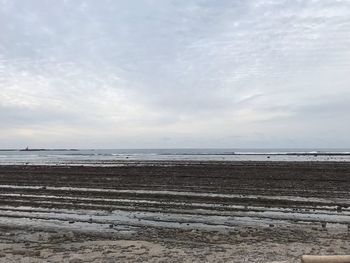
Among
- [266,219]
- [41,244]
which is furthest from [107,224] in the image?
[266,219]

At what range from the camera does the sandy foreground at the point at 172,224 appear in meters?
10.4

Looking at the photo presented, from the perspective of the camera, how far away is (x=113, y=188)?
89.6ft

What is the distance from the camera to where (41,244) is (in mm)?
11602

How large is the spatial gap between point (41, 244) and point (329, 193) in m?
17.5

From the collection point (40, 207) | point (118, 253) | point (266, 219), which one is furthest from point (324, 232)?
point (40, 207)

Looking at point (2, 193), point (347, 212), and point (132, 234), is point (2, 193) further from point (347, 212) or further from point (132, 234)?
point (347, 212)

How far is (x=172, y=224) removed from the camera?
48.2 ft

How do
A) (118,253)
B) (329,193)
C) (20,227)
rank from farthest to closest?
(329,193) < (20,227) < (118,253)

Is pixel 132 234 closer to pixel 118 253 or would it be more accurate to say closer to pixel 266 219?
pixel 118 253

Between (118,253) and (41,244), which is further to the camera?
(41,244)

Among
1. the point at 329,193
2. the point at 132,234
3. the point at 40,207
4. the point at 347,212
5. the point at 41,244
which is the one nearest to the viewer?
the point at 41,244

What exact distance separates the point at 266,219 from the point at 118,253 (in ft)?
23.0

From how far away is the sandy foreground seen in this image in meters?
10.4

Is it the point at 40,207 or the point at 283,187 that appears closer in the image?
the point at 40,207
